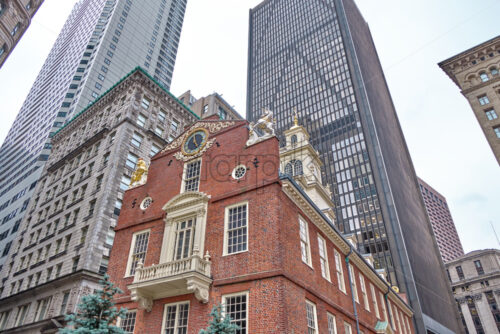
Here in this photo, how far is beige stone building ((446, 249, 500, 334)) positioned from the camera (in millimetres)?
97625

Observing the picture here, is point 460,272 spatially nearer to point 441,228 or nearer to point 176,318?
point 441,228

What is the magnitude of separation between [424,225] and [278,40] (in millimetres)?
92698

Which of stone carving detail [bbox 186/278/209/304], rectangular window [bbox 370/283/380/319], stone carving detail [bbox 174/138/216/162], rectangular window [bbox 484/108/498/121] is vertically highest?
rectangular window [bbox 484/108/498/121]

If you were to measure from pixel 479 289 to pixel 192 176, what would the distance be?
114 m

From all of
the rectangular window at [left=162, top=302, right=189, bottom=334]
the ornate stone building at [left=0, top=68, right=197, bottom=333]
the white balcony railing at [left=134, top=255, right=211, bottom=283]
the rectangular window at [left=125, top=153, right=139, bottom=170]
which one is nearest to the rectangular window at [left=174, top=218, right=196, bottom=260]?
the white balcony railing at [left=134, top=255, right=211, bottom=283]

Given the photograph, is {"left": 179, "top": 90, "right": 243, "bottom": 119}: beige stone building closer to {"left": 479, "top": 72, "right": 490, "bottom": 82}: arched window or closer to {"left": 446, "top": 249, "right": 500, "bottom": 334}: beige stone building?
{"left": 479, "top": 72, "right": 490, "bottom": 82}: arched window

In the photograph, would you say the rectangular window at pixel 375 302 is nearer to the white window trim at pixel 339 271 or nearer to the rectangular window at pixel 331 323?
the white window trim at pixel 339 271

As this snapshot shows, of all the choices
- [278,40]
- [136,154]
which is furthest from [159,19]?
[136,154]

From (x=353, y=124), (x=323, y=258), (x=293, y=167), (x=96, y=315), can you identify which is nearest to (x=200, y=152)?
(x=323, y=258)

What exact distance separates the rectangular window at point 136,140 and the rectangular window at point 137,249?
29.1 m

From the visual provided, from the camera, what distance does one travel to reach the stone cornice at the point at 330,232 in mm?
19406

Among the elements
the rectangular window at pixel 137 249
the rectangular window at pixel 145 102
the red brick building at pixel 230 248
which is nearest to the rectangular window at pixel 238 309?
the red brick building at pixel 230 248

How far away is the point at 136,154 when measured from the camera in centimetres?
4825

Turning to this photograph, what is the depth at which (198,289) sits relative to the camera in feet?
54.4
